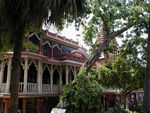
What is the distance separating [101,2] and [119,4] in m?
1.41

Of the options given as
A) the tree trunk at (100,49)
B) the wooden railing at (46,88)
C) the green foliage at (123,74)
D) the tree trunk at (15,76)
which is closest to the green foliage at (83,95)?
the tree trunk at (100,49)

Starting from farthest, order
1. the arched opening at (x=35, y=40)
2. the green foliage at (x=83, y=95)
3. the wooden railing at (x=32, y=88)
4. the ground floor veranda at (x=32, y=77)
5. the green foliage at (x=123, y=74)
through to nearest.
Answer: the arched opening at (x=35, y=40), the wooden railing at (x=32, y=88), the ground floor veranda at (x=32, y=77), the green foliage at (x=123, y=74), the green foliage at (x=83, y=95)

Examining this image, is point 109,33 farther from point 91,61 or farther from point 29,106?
point 29,106

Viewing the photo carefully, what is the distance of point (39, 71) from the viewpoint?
49.3 ft

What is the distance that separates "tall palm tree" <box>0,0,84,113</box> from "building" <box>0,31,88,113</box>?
6.08 m

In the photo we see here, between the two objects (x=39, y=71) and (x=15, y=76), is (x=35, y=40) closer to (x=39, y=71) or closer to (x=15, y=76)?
(x=39, y=71)

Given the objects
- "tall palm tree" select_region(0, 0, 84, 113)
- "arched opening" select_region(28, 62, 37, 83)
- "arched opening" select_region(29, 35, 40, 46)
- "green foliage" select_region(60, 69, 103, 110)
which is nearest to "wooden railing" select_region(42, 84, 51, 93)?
"arched opening" select_region(28, 62, 37, 83)

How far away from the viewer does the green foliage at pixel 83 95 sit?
8680 mm

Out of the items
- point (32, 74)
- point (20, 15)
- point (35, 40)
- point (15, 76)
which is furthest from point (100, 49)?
point (32, 74)

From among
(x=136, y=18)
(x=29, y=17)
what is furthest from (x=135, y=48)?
(x=29, y=17)

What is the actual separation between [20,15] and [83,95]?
5.43 m

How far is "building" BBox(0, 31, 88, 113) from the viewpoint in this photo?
13.4m

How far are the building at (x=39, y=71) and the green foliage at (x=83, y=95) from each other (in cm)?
510

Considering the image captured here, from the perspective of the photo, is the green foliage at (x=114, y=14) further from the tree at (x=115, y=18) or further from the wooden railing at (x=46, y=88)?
the wooden railing at (x=46, y=88)
